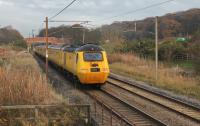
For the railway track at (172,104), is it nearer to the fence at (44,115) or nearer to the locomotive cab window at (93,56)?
the locomotive cab window at (93,56)

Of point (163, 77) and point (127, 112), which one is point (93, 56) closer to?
point (163, 77)

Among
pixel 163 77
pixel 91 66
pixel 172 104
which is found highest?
pixel 91 66

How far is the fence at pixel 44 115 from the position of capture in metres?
12.3

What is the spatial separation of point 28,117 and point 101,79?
974 cm

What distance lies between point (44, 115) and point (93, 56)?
9.79 m

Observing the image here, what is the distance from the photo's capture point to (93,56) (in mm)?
22375

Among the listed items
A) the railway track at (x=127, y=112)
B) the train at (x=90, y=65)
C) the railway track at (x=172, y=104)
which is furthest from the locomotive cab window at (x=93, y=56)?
the railway track at (x=172, y=104)

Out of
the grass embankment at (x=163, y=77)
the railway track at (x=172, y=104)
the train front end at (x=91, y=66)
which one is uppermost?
the train front end at (x=91, y=66)

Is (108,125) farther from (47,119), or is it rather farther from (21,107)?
(21,107)

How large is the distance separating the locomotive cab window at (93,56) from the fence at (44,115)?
8.68m

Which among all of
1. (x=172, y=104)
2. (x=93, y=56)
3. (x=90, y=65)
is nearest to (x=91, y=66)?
(x=90, y=65)

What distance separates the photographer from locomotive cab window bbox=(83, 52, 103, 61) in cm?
2222

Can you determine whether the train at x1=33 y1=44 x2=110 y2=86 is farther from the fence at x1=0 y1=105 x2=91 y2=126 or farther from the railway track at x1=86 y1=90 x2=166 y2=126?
the fence at x1=0 y1=105 x2=91 y2=126

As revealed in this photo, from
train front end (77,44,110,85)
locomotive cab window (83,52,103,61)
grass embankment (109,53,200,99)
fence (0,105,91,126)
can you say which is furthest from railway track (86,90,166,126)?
grass embankment (109,53,200,99)
